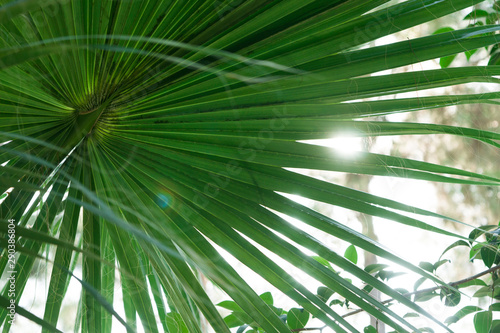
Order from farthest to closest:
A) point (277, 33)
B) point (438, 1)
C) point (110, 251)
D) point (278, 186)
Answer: point (110, 251) < point (278, 186) < point (277, 33) < point (438, 1)

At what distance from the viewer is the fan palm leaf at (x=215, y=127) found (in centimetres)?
68

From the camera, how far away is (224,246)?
0.86 m

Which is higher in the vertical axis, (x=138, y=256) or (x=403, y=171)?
(x=403, y=171)

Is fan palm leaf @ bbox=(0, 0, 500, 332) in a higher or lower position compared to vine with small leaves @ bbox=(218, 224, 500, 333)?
higher

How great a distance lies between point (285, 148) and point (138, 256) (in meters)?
0.40

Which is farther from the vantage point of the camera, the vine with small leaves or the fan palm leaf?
the vine with small leaves

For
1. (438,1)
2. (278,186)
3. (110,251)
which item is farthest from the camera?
(110,251)

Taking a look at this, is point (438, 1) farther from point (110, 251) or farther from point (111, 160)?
point (110, 251)

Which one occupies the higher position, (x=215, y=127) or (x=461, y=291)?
(x=215, y=127)

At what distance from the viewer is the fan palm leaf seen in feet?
2.24

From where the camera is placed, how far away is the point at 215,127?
0.78m

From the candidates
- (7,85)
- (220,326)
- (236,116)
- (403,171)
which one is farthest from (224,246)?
(7,85)

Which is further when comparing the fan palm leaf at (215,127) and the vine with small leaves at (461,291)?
the vine with small leaves at (461,291)

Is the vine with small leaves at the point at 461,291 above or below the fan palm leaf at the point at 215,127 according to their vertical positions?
A: below
